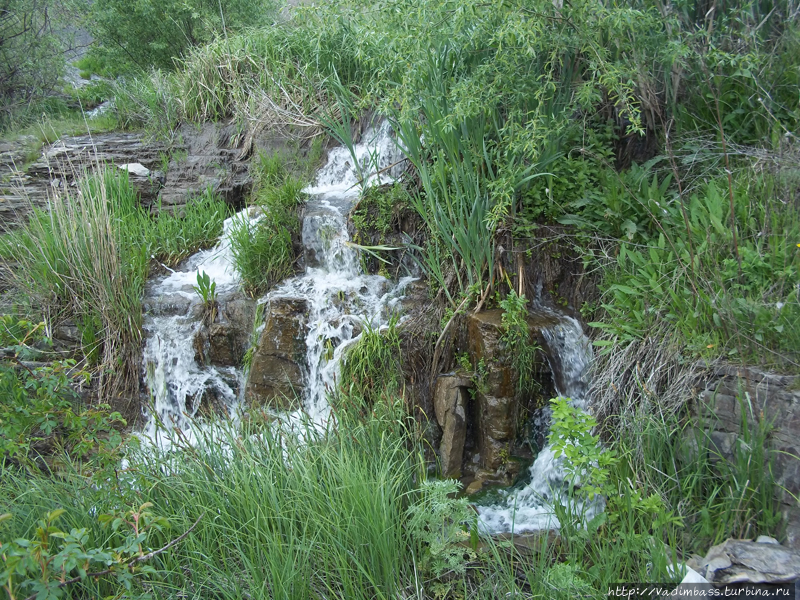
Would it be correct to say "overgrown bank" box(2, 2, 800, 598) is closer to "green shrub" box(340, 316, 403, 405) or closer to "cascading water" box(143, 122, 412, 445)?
"green shrub" box(340, 316, 403, 405)

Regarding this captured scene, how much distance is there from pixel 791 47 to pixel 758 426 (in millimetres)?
2754

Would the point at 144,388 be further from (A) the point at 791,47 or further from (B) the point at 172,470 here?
(A) the point at 791,47

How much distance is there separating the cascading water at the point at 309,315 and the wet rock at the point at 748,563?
2.62 metres

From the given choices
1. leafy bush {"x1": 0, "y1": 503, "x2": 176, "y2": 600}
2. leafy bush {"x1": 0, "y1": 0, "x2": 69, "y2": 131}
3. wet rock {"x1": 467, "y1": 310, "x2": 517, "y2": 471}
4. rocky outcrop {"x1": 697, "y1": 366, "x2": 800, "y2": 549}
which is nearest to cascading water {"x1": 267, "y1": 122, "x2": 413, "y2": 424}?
wet rock {"x1": 467, "y1": 310, "x2": 517, "y2": 471}

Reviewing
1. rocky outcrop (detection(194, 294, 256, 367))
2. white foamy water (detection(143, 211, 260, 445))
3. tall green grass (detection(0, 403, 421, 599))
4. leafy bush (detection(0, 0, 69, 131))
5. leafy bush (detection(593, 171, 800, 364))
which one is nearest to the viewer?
tall green grass (detection(0, 403, 421, 599))

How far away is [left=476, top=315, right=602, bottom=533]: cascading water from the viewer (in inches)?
140

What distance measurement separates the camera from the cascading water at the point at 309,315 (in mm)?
4707

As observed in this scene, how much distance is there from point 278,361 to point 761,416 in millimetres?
3228

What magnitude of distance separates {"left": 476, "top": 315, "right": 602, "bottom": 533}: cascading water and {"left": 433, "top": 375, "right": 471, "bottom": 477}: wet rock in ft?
1.27

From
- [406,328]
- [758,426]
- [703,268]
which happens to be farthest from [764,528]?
[406,328]

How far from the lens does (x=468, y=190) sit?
436 cm

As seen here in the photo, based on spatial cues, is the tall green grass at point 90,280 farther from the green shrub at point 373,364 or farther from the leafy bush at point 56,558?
the leafy bush at point 56,558

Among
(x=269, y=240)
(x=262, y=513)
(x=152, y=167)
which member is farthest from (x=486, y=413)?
(x=152, y=167)

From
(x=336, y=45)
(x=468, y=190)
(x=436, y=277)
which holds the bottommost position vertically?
(x=436, y=277)
